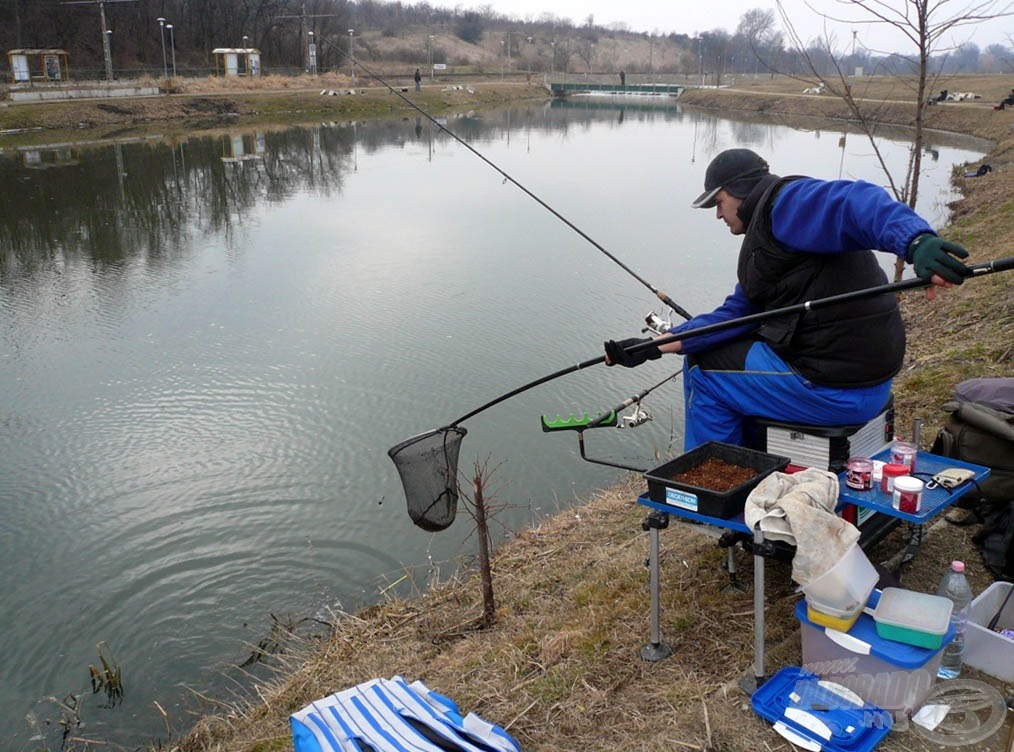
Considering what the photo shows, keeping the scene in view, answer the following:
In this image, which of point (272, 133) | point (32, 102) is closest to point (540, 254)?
point (272, 133)

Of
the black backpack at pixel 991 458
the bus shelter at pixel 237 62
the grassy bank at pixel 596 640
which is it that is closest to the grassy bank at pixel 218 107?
the bus shelter at pixel 237 62

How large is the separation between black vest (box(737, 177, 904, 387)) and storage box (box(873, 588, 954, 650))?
2.26ft

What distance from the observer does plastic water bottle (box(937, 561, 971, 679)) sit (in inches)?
98.5

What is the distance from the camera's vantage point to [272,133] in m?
30.9

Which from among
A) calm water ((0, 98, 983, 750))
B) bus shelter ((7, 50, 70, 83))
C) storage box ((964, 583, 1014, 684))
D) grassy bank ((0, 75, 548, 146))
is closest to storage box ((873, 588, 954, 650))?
storage box ((964, 583, 1014, 684))

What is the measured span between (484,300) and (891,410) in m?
7.28

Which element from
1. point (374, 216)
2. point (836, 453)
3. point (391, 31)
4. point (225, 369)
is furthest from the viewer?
point (391, 31)

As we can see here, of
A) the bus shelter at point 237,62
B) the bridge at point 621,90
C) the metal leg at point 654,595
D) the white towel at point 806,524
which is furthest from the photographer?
the bridge at point 621,90

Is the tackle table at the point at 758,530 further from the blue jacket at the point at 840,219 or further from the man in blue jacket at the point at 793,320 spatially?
the blue jacket at the point at 840,219

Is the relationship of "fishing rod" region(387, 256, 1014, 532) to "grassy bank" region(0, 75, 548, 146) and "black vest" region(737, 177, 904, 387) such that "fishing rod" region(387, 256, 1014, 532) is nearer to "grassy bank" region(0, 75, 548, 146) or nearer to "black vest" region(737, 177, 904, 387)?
→ "black vest" region(737, 177, 904, 387)

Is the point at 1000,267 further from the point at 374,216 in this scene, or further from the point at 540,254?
the point at 374,216

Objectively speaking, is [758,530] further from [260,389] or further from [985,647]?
[260,389]

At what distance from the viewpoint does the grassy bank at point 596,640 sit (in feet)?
8.58

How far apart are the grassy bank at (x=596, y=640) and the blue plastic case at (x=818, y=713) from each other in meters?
0.05
